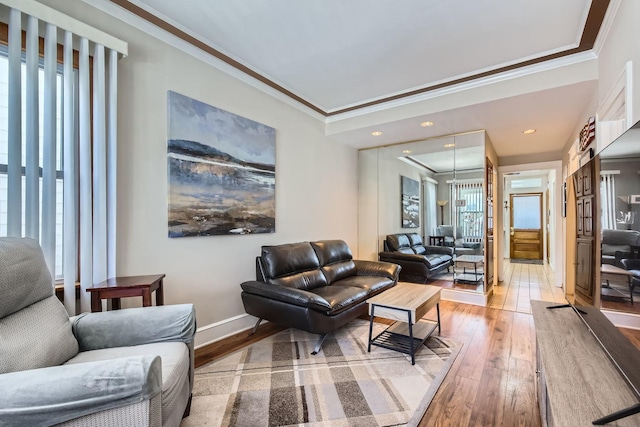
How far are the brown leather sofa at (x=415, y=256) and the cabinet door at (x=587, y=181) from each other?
3.01m

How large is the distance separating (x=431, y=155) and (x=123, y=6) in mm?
4041

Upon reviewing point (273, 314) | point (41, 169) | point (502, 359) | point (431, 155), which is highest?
point (431, 155)

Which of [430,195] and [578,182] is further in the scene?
[430,195]

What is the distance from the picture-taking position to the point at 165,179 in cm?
247

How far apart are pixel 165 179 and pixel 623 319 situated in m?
2.91

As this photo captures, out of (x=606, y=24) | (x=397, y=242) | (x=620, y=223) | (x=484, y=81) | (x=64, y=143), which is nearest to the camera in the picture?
(x=620, y=223)

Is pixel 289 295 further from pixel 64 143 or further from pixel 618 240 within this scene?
pixel 618 240

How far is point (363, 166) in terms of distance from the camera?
17.1ft

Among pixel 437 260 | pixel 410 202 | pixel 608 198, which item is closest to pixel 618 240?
pixel 608 198

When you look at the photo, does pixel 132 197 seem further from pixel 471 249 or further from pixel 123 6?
pixel 471 249

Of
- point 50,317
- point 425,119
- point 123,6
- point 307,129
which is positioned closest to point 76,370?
point 50,317

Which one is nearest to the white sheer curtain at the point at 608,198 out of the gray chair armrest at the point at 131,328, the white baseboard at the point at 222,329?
the gray chair armrest at the point at 131,328

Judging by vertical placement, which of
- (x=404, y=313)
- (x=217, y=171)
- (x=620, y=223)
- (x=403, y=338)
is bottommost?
(x=403, y=338)

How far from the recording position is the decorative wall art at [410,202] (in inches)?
193
